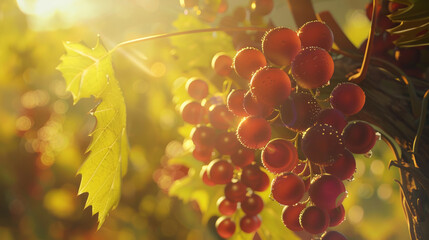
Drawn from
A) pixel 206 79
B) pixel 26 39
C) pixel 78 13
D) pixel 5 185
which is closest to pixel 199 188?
pixel 206 79

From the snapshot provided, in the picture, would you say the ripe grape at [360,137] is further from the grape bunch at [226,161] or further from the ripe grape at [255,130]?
the grape bunch at [226,161]

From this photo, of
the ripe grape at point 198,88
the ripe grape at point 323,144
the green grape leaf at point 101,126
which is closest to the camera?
the ripe grape at point 323,144

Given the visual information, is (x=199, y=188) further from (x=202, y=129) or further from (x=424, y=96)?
(x=424, y=96)

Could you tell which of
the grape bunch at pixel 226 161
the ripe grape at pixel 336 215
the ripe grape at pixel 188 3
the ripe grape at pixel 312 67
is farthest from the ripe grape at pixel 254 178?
the ripe grape at pixel 188 3

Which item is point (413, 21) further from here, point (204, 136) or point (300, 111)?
point (204, 136)

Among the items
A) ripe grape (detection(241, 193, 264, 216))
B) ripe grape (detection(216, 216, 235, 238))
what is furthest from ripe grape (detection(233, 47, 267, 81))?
ripe grape (detection(216, 216, 235, 238))

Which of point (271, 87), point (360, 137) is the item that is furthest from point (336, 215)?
point (271, 87)
